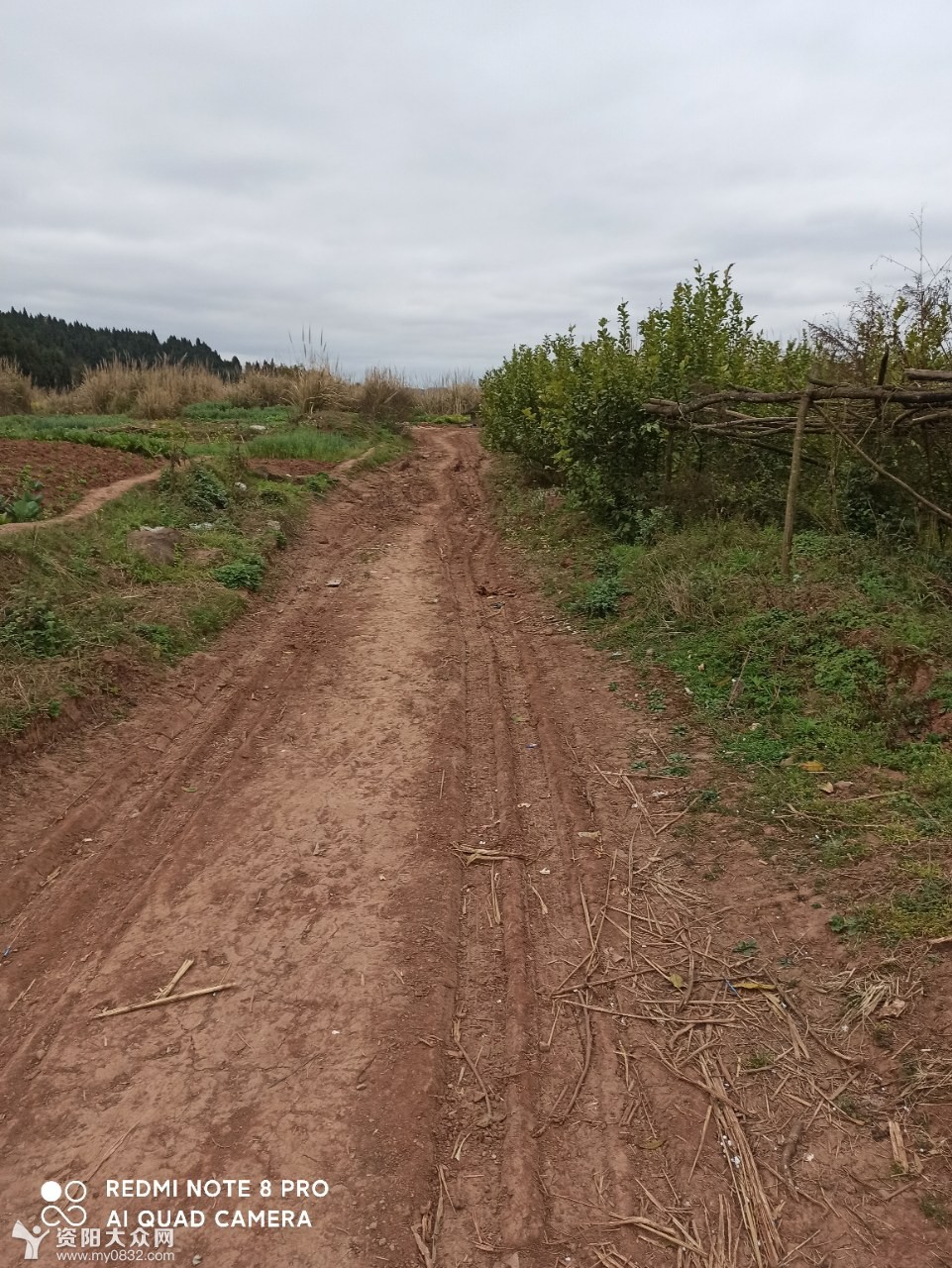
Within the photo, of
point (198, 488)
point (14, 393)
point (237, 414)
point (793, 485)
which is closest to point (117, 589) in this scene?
point (198, 488)

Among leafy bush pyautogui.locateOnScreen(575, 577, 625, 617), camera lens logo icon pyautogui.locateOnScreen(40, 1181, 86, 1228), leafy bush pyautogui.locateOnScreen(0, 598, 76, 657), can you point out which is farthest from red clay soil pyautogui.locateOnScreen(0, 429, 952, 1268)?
leafy bush pyautogui.locateOnScreen(575, 577, 625, 617)

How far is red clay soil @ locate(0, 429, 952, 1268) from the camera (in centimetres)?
242

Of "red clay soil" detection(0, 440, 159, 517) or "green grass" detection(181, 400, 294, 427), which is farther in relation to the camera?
"green grass" detection(181, 400, 294, 427)

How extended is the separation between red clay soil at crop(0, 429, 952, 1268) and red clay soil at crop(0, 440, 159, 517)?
4803mm

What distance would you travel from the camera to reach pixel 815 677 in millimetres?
5598

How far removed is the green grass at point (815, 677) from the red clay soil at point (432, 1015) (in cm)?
40

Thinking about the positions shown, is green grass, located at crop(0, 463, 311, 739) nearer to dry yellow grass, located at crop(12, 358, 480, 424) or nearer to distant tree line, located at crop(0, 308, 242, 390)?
dry yellow grass, located at crop(12, 358, 480, 424)

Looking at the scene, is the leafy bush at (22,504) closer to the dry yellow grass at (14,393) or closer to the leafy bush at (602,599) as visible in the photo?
the leafy bush at (602,599)

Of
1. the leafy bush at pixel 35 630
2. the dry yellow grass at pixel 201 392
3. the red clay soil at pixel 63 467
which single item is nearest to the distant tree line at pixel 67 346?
the dry yellow grass at pixel 201 392

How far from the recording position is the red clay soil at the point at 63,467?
9.04m

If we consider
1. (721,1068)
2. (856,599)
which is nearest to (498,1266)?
(721,1068)

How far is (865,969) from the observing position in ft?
10.7

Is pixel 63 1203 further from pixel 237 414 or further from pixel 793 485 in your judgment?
pixel 237 414

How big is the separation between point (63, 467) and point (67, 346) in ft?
208
